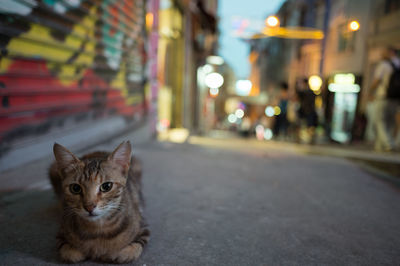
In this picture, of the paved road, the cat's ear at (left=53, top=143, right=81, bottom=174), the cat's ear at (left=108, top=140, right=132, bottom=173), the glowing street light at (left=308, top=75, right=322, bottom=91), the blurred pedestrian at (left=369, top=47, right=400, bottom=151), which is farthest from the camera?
the glowing street light at (left=308, top=75, right=322, bottom=91)

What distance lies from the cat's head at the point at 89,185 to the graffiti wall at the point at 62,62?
5.83 ft

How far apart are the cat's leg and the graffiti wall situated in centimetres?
210

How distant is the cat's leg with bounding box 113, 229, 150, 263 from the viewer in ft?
6.52

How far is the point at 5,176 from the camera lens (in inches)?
127

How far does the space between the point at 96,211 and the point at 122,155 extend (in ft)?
1.44

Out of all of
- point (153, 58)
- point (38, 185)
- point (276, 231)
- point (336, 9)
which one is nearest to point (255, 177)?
point (276, 231)

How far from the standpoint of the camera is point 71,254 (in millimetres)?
1942

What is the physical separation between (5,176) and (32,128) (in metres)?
0.68

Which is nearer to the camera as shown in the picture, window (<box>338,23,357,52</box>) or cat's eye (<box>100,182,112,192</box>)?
cat's eye (<box>100,182,112,192</box>)

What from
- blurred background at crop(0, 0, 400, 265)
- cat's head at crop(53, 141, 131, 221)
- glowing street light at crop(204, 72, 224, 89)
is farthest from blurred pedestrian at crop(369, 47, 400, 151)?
glowing street light at crop(204, 72, 224, 89)

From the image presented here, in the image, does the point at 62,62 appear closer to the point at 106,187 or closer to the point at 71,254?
the point at 106,187

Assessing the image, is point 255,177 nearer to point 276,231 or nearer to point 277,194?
point 277,194

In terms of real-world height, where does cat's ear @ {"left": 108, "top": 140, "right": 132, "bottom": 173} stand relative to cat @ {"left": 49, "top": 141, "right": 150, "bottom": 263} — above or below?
above

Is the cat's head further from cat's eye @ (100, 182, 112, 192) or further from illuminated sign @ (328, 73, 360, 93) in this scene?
illuminated sign @ (328, 73, 360, 93)
